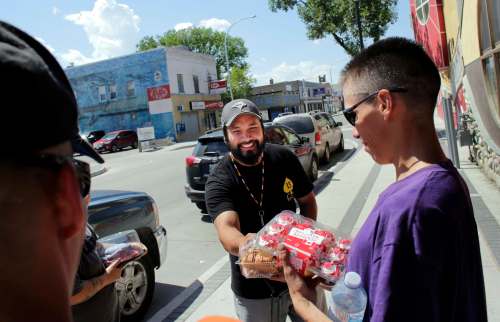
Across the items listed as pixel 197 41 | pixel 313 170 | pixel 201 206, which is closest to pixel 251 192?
pixel 201 206

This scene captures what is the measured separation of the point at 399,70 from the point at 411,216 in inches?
23.8

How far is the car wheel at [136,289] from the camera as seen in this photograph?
423cm

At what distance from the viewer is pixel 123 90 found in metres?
40.1

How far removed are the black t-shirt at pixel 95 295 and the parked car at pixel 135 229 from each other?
1.30 meters

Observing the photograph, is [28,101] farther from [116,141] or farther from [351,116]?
[116,141]

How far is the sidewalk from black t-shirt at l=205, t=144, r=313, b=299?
6.11 feet

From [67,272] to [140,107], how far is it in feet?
132

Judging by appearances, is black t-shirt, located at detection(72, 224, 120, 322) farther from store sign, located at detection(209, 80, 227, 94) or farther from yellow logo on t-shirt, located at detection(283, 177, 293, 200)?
store sign, located at detection(209, 80, 227, 94)

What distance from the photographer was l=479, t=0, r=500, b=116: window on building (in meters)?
6.37

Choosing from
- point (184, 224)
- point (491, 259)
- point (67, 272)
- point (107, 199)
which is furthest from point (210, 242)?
point (67, 272)

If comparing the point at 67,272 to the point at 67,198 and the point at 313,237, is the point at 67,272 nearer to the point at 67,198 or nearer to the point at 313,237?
the point at 67,198

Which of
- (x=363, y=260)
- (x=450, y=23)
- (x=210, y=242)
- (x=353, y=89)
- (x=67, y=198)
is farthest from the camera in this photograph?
(x=450, y=23)

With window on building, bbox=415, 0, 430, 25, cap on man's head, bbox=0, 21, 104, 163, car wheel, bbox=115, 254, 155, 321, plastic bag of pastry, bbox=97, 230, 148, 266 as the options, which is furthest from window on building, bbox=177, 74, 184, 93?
cap on man's head, bbox=0, 21, 104, 163

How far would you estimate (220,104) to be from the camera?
42219 mm
